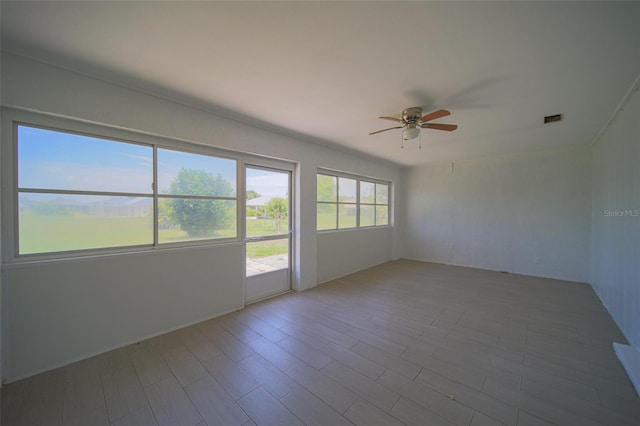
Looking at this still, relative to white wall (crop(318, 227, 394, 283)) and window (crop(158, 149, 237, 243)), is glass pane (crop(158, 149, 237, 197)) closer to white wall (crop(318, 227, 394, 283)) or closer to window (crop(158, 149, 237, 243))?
window (crop(158, 149, 237, 243))

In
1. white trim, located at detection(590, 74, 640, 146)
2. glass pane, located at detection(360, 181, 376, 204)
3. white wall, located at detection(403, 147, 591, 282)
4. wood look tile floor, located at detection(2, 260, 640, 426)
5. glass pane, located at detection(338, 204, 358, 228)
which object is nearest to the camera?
wood look tile floor, located at detection(2, 260, 640, 426)

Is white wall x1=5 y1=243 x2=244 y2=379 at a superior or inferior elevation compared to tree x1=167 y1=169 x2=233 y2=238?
inferior

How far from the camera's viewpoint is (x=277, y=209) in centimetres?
387

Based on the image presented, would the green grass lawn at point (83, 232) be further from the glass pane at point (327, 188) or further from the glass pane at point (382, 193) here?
the glass pane at point (382, 193)

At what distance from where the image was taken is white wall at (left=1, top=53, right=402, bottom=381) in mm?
1895

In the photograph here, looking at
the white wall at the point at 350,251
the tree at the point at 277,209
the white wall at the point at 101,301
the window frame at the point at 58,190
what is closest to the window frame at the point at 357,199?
the white wall at the point at 350,251

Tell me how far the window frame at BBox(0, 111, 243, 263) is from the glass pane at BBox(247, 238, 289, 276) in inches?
30.9

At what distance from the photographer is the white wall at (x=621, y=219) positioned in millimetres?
2320

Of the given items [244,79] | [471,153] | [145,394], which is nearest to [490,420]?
[145,394]

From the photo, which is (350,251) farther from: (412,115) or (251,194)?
(412,115)

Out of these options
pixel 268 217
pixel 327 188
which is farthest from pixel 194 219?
pixel 327 188

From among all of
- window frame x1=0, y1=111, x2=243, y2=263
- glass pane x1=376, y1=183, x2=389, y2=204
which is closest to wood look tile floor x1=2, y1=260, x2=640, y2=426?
window frame x1=0, y1=111, x2=243, y2=263

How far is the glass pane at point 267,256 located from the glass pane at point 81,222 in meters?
1.32

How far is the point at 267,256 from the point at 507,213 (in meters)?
5.26
